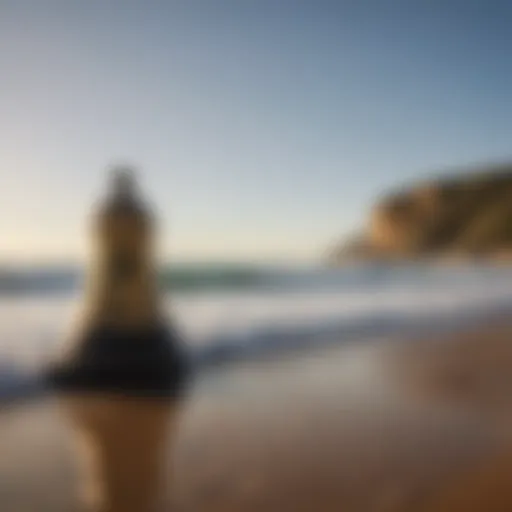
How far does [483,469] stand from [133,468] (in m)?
1.83

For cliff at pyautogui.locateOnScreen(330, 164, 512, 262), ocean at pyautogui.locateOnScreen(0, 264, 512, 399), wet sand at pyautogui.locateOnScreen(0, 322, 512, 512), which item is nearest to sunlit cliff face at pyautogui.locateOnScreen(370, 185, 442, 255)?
cliff at pyautogui.locateOnScreen(330, 164, 512, 262)

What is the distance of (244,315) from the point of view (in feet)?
48.4

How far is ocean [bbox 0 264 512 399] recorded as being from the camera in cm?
907

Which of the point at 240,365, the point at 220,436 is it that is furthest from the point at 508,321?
the point at 220,436

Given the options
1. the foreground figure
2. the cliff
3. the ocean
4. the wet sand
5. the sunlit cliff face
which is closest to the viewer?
the wet sand

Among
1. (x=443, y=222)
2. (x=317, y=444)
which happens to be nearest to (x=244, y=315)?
(x=317, y=444)

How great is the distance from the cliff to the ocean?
44732 millimetres

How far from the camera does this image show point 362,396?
6.36m

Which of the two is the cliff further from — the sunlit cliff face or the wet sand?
the wet sand

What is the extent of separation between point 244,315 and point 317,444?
1008cm

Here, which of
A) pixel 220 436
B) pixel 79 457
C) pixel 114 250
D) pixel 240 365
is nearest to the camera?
pixel 79 457

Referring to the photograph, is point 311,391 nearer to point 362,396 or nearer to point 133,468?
point 362,396

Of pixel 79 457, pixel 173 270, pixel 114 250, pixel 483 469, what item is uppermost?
pixel 173 270

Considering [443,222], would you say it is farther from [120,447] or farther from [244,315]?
[120,447]
